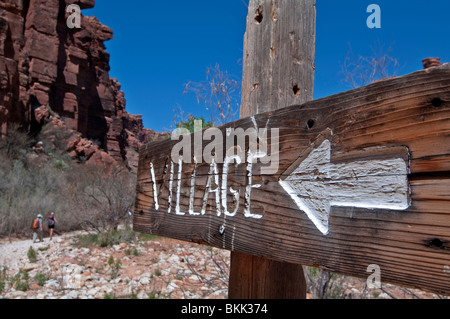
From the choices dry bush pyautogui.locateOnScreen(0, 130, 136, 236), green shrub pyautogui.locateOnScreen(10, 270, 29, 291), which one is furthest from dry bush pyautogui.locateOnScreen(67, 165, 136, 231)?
green shrub pyautogui.locateOnScreen(10, 270, 29, 291)

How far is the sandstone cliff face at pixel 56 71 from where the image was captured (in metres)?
16.2

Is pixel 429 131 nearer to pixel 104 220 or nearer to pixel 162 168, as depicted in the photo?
pixel 162 168

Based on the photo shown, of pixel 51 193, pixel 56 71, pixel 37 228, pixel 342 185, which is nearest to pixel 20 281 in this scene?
pixel 37 228

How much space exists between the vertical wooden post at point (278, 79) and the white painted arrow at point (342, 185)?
378 millimetres

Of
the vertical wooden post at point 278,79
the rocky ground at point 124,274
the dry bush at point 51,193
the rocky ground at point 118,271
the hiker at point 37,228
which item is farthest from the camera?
the dry bush at point 51,193

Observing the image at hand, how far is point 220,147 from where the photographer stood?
3.59 feet

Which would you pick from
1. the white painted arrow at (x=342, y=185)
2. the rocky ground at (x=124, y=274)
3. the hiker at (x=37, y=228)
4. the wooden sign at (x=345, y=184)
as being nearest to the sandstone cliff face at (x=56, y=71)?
the hiker at (x=37, y=228)

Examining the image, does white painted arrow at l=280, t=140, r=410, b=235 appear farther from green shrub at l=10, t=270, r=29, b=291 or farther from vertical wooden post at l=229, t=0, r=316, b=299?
green shrub at l=10, t=270, r=29, b=291

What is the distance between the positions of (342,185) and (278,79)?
0.54 metres

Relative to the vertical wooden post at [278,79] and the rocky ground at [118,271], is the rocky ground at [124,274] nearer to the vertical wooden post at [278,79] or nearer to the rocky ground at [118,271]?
the rocky ground at [118,271]

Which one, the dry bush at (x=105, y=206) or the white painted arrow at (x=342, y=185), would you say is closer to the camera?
the white painted arrow at (x=342, y=185)

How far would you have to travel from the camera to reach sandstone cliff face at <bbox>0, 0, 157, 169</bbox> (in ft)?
53.1

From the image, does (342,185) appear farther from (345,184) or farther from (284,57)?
(284,57)
